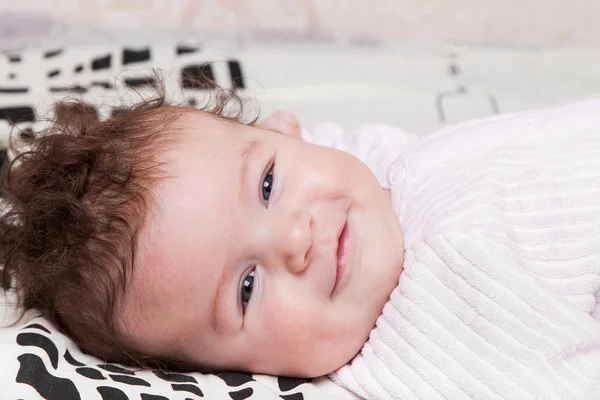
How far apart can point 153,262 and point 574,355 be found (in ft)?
1.90

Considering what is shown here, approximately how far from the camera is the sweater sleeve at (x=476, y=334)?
0.98 m

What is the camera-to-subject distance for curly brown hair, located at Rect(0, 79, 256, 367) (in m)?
1.01

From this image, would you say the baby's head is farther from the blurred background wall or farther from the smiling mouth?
the blurred background wall

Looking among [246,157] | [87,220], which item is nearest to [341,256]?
[246,157]

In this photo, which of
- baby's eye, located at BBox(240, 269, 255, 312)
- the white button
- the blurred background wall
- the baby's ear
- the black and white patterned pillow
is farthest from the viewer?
the blurred background wall

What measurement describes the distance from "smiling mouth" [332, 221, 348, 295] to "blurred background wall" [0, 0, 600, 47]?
3.15 feet

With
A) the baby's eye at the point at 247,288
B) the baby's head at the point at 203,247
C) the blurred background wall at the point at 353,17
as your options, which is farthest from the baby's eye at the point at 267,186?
the blurred background wall at the point at 353,17

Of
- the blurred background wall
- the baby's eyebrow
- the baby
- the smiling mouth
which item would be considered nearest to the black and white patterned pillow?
the baby

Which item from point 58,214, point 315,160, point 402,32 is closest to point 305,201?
point 315,160

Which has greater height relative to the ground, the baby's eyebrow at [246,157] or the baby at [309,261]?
the baby's eyebrow at [246,157]

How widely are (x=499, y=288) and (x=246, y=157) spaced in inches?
15.8

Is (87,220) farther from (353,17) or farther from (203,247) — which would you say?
(353,17)

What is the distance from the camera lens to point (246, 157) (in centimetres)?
108

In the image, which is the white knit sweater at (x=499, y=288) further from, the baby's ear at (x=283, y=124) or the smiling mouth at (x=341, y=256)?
the baby's ear at (x=283, y=124)
